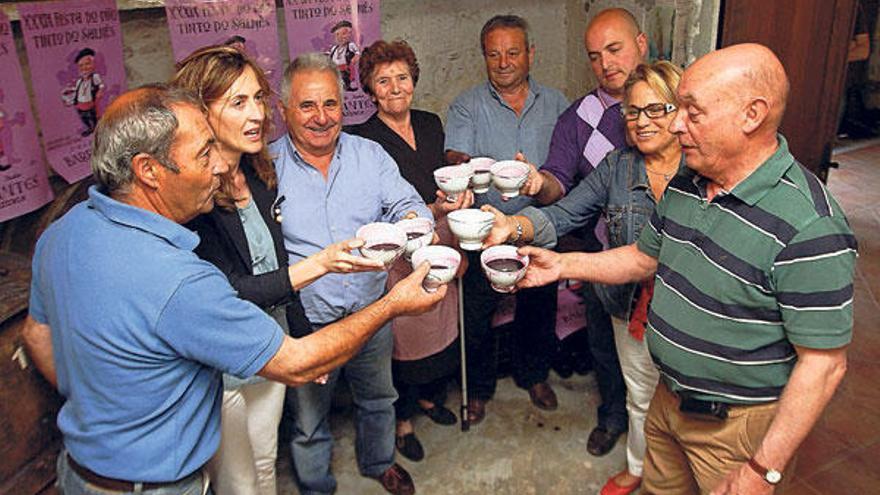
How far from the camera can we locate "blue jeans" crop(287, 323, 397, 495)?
2.62 meters

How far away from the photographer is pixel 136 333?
1.48 m

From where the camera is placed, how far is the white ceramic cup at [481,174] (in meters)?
2.63

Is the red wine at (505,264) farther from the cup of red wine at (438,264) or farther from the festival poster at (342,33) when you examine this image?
the festival poster at (342,33)

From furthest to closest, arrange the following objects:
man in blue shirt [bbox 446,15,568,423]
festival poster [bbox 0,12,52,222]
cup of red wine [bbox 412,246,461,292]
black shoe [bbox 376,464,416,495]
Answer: man in blue shirt [bbox 446,15,568,423] < black shoe [bbox 376,464,416,495] < festival poster [bbox 0,12,52,222] < cup of red wine [bbox 412,246,461,292]

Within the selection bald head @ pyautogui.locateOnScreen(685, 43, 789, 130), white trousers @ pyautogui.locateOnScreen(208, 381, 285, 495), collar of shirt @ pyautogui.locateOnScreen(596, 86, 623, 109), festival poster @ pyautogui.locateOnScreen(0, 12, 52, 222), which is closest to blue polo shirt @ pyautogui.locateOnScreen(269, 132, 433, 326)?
white trousers @ pyautogui.locateOnScreen(208, 381, 285, 495)

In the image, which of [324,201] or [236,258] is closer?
[236,258]

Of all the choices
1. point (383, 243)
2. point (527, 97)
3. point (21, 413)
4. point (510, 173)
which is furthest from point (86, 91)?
point (527, 97)

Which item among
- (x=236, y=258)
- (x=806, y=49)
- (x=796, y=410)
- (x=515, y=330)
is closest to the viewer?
(x=796, y=410)

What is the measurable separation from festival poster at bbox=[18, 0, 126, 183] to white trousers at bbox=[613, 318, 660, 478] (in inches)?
87.8

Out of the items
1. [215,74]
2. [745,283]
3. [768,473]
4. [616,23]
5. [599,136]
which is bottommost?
[768,473]

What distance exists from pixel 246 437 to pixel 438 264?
91 centimetres

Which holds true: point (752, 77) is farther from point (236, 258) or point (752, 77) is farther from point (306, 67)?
point (236, 258)

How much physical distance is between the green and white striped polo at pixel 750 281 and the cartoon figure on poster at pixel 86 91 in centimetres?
216

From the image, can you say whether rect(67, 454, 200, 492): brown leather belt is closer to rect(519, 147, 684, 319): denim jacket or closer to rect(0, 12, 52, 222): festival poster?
rect(0, 12, 52, 222): festival poster
